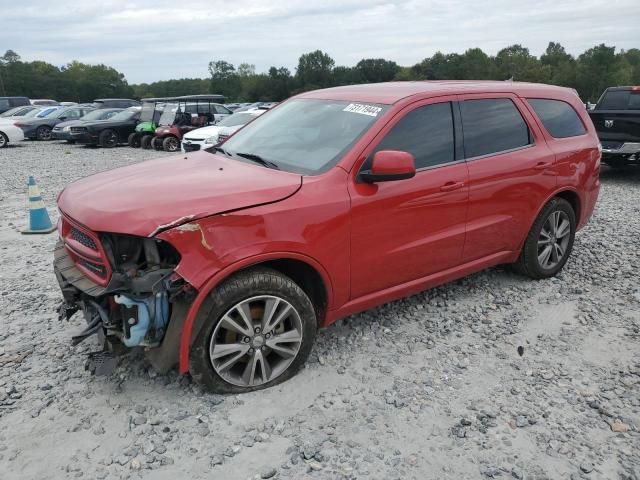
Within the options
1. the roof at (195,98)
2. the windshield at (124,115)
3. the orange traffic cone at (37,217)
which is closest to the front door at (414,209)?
the orange traffic cone at (37,217)

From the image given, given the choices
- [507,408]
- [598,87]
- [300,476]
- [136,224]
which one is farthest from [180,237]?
[598,87]

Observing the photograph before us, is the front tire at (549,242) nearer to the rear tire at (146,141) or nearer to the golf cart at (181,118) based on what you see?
the golf cart at (181,118)

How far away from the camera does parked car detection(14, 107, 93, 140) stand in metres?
21.8

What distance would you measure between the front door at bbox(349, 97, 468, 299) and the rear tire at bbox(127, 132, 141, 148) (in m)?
16.6

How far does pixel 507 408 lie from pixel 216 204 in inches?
82.5

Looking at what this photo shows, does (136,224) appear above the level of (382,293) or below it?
above

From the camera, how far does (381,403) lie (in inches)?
124

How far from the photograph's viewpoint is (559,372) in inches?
137

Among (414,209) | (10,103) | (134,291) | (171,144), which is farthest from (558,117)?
(10,103)

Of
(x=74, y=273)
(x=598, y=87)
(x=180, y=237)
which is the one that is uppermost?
(x=598, y=87)

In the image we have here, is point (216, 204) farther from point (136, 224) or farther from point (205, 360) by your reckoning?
point (205, 360)

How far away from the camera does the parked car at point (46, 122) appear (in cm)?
2177

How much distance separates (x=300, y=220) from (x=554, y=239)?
2.96 meters

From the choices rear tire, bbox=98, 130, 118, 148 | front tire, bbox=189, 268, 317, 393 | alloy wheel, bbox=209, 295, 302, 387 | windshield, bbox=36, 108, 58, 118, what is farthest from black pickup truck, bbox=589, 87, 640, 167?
windshield, bbox=36, 108, 58, 118
